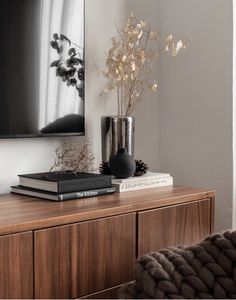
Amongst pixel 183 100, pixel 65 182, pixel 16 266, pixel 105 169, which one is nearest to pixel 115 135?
pixel 105 169

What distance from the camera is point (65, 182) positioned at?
64.7 inches

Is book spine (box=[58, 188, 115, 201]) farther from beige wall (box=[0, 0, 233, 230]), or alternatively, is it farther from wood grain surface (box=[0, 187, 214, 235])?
beige wall (box=[0, 0, 233, 230])

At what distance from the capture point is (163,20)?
245 centimetres

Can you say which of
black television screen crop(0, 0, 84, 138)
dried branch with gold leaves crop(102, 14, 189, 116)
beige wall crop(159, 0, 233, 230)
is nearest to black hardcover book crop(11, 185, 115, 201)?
black television screen crop(0, 0, 84, 138)

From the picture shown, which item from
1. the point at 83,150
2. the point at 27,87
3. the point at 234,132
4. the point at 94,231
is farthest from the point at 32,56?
the point at 234,132

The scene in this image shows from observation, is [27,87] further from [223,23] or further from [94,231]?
[223,23]

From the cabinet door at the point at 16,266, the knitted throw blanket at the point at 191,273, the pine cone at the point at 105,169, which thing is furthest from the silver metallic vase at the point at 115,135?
the knitted throw blanket at the point at 191,273

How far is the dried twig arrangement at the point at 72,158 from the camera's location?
2.04m

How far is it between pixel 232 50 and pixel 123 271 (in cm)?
115

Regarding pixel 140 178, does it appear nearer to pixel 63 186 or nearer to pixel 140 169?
pixel 140 169

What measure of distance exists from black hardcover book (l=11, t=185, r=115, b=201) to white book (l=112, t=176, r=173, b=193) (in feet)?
0.14

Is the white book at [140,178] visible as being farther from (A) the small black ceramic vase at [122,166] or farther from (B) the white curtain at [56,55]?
(B) the white curtain at [56,55]

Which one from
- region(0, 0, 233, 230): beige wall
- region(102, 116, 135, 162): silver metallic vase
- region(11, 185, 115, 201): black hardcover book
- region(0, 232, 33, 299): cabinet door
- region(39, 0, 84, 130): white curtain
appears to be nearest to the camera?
region(0, 232, 33, 299): cabinet door

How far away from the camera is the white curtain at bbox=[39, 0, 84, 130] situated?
1.91m
